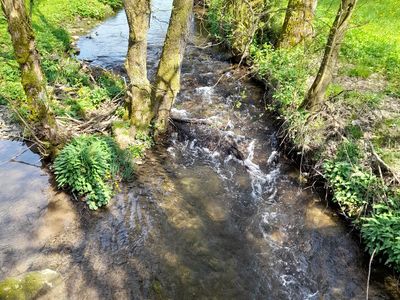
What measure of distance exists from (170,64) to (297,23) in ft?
19.9

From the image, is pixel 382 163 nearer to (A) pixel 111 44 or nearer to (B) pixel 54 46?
(B) pixel 54 46

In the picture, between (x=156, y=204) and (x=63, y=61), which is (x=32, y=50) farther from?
(x=63, y=61)

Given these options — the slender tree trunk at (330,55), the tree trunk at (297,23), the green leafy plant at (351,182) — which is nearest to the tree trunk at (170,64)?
the slender tree trunk at (330,55)

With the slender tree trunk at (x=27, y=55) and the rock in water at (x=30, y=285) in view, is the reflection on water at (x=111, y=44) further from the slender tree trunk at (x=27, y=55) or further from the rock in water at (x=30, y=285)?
the rock in water at (x=30, y=285)

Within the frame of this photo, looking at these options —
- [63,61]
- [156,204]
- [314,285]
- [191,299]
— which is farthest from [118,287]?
[63,61]

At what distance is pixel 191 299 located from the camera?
6.01 meters

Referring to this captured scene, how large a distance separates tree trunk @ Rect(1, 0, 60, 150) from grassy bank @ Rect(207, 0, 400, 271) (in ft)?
13.2

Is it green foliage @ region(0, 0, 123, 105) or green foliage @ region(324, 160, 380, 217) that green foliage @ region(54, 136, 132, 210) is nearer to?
green foliage @ region(0, 0, 123, 105)

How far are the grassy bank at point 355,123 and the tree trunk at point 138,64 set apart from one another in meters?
1.91

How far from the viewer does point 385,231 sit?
6602 mm

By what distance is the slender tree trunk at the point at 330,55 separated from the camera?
7.75 metres

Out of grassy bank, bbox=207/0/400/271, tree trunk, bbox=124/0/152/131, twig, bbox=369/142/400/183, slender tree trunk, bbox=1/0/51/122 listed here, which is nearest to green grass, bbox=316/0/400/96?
grassy bank, bbox=207/0/400/271

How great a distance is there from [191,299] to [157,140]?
489cm

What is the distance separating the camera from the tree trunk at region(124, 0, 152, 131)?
809 centimetres
